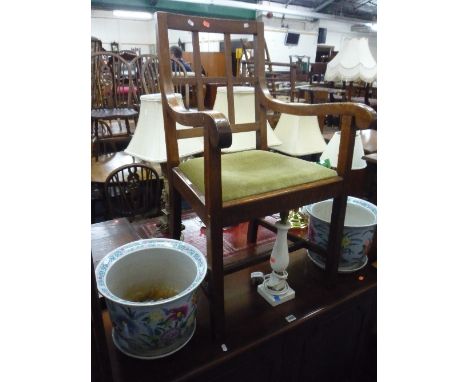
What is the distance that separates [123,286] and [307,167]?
634 mm

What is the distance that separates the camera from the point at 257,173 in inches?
36.3

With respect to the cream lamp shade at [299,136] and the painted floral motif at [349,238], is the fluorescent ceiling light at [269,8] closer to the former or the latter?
the cream lamp shade at [299,136]

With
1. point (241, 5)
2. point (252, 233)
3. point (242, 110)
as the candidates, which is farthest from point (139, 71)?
point (241, 5)

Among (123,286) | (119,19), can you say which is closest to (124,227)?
(123,286)

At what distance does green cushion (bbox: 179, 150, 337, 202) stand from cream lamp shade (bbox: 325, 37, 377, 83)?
2.18 m

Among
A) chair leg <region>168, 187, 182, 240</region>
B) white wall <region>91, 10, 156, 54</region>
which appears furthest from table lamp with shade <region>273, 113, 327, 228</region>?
white wall <region>91, 10, 156, 54</region>

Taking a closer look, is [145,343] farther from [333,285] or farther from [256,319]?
[333,285]

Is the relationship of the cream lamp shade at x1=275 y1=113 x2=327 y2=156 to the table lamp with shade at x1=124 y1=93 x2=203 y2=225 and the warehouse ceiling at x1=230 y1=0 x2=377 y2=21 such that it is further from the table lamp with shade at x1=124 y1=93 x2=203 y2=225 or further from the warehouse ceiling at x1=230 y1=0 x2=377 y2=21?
the warehouse ceiling at x1=230 y1=0 x2=377 y2=21

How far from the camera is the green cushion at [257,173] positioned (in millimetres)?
819

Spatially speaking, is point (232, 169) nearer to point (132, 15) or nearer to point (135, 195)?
point (135, 195)

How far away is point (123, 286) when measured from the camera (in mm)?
902

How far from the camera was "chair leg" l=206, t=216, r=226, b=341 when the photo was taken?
2.52 feet

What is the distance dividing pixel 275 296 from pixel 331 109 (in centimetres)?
59

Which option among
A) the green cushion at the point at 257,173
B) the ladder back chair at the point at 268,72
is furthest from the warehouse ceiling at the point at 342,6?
the green cushion at the point at 257,173
